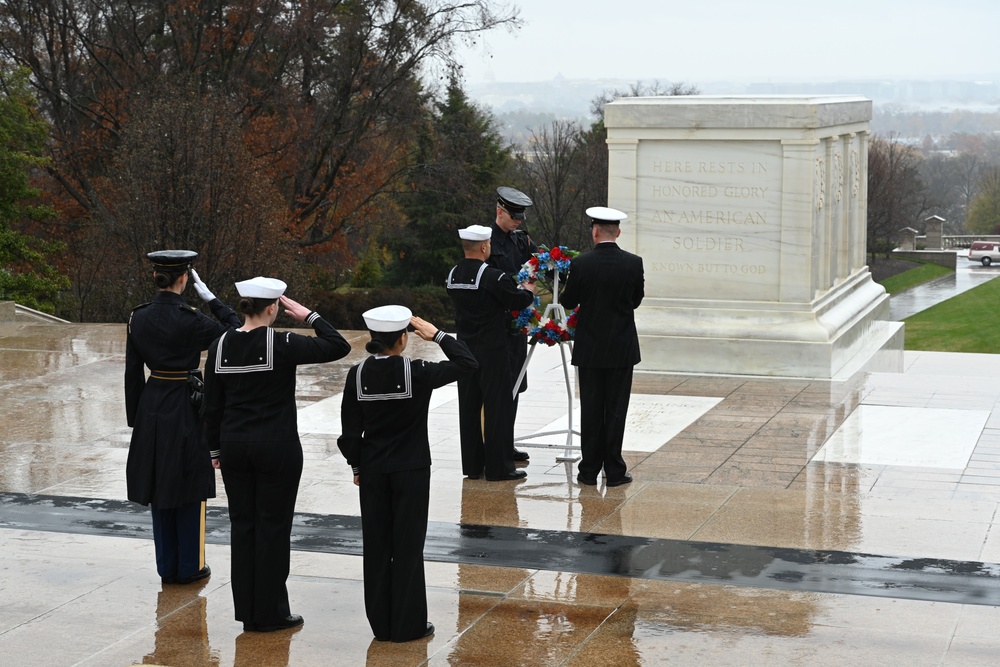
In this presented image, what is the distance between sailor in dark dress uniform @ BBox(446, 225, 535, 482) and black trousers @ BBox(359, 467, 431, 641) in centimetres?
273

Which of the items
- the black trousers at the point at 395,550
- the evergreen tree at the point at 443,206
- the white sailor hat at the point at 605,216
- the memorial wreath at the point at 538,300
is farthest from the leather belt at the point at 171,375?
the evergreen tree at the point at 443,206

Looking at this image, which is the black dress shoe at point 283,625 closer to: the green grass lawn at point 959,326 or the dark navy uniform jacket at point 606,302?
the dark navy uniform jacket at point 606,302

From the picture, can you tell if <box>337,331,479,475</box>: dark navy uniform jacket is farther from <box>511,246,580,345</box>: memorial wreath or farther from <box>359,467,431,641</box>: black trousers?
<box>511,246,580,345</box>: memorial wreath

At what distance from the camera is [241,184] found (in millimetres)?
25391

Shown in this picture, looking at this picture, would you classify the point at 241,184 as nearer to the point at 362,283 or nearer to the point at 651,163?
the point at 651,163

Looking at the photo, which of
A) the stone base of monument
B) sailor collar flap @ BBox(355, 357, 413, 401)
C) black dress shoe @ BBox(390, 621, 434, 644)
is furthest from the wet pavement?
sailor collar flap @ BBox(355, 357, 413, 401)

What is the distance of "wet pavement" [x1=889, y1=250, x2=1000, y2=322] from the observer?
159 ft

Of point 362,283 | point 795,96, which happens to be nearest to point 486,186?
point 362,283

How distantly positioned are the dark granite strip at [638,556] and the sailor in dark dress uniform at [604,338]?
48.2 inches

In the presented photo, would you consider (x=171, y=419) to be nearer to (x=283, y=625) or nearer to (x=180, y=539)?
(x=180, y=539)

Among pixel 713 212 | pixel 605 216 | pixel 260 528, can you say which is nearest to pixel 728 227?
pixel 713 212

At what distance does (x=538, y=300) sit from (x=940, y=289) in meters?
52.3

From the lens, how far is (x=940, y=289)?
190 feet

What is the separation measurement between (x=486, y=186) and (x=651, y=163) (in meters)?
36.9
